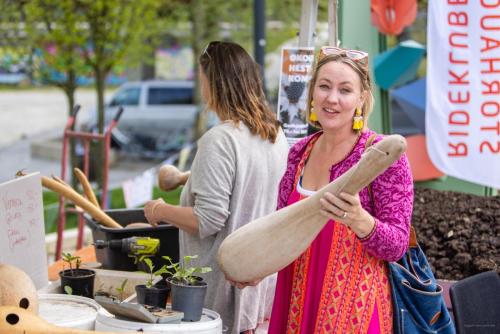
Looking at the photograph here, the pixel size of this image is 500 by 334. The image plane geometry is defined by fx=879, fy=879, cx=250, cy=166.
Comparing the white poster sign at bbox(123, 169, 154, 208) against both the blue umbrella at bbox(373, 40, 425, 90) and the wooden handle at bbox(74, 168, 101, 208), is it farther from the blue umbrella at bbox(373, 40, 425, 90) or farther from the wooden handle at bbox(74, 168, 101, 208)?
the wooden handle at bbox(74, 168, 101, 208)

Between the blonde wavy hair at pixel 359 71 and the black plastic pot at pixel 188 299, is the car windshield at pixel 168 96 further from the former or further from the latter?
the black plastic pot at pixel 188 299

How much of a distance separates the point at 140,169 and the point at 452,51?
12.8 meters

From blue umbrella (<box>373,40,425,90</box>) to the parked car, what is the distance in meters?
11.1

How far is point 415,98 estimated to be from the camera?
21.6 ft

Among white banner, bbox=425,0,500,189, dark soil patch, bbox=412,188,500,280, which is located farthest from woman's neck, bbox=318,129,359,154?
white banner, bbox=425,0,500,189

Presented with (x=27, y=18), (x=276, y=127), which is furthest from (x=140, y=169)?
(x=276, y=127)

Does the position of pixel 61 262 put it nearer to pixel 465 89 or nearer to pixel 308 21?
pixel 308 21

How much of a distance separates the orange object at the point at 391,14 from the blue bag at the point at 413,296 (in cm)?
367

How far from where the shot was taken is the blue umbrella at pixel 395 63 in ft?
20.1

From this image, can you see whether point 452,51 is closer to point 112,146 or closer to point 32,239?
point 32,239

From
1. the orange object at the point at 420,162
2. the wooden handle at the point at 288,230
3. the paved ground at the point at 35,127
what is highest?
the wooden handle at the point at 288,230

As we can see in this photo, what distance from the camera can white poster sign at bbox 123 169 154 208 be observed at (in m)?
6.50

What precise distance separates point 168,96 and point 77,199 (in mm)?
16770

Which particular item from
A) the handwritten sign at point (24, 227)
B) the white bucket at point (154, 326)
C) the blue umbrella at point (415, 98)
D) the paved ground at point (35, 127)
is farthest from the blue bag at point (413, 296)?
the paved ground at point (35, 127)
